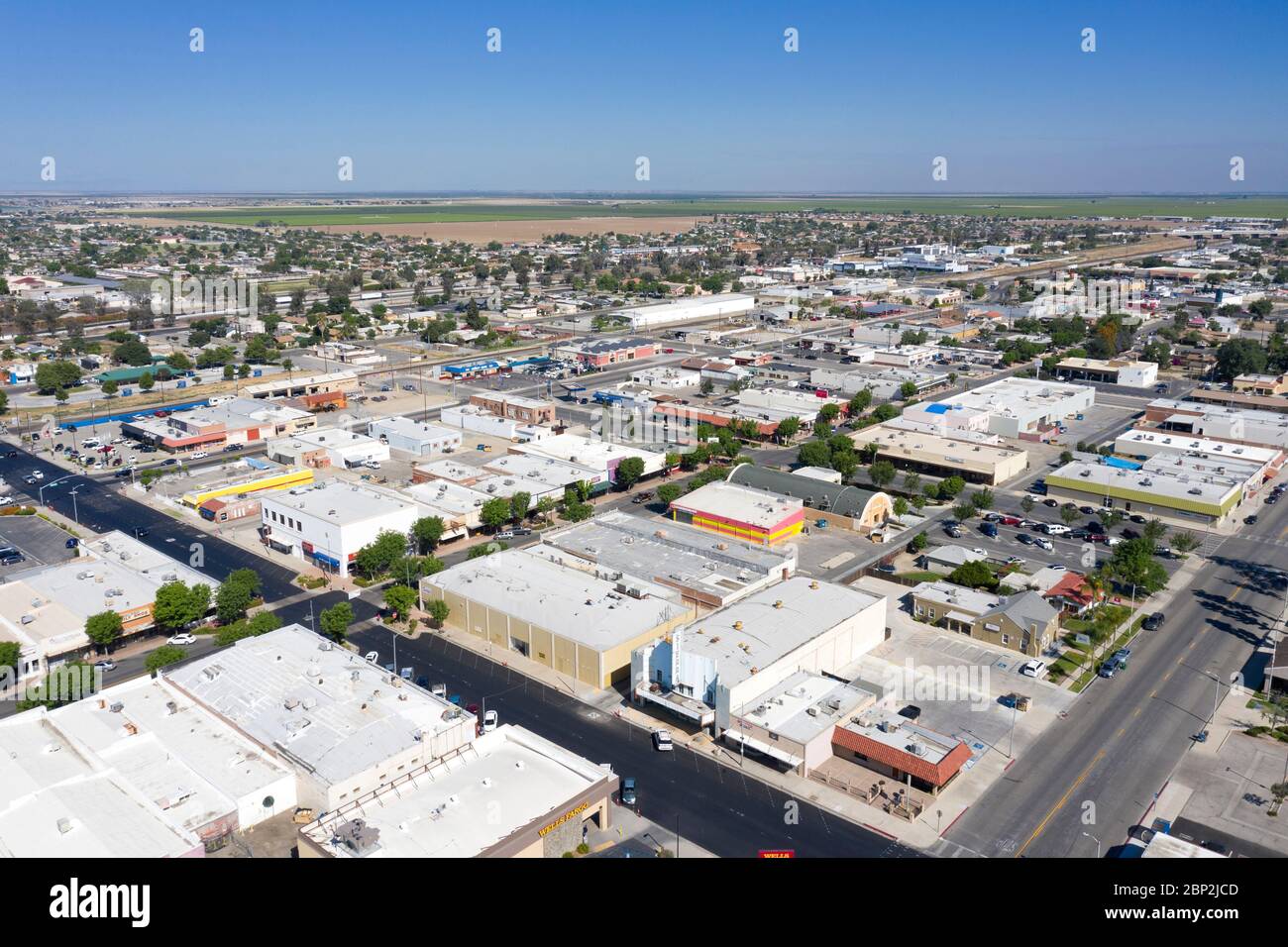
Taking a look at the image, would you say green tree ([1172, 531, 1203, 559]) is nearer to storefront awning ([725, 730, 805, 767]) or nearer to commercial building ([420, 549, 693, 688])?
commercial building ([420, 549, 693, 688])

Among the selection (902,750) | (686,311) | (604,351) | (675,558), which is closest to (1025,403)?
(604,351)

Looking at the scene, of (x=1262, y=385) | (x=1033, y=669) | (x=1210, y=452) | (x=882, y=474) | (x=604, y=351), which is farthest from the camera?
(x=604, y=351)

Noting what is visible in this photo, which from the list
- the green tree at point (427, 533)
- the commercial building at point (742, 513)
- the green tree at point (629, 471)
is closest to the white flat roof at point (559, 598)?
the green tree at point (427, 533)

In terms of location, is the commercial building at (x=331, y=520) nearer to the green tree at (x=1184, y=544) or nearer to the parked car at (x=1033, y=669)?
the parked car at (x=1033, y=669)

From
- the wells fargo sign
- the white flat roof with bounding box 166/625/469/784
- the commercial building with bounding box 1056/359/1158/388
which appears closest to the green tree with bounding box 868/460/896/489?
the white flat roof with bounding box 166/625/469/784

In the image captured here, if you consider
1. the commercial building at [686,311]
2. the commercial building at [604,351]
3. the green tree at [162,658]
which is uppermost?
the commercial building at [686,311]

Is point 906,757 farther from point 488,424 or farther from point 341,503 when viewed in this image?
point 488,424
